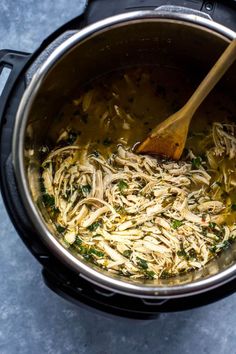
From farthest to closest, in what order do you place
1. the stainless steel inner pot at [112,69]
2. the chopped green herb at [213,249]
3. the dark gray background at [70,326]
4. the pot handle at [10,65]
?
the dark gray background at [70,326], the chopped green herb at [213,249], the pot handle at [10,65], the stainless steel inner pot at [112,69]

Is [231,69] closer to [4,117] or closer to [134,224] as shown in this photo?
[134,224]

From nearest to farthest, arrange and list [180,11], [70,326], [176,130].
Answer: [180,11] → [176,130] → [70,326]

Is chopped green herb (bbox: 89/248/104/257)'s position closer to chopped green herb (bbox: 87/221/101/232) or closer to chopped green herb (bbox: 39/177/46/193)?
chopped green herb (bbox: 87/221/101/232)

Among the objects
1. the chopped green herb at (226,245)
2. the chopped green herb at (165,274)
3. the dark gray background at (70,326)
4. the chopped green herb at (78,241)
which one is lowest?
the dark gray background at (70,326)

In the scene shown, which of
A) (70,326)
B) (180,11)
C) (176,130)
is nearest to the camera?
(180,11)

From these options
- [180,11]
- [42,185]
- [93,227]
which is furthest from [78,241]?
[180,11]

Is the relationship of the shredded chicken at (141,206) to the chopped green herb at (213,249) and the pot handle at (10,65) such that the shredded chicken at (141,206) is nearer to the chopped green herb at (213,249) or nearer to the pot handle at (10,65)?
the chopped green herb at (213,249)

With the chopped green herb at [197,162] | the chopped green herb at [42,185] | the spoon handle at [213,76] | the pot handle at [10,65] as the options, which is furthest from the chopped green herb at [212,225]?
the pot handle at [10,65]

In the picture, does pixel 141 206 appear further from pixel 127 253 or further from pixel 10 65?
pixel 10 65
